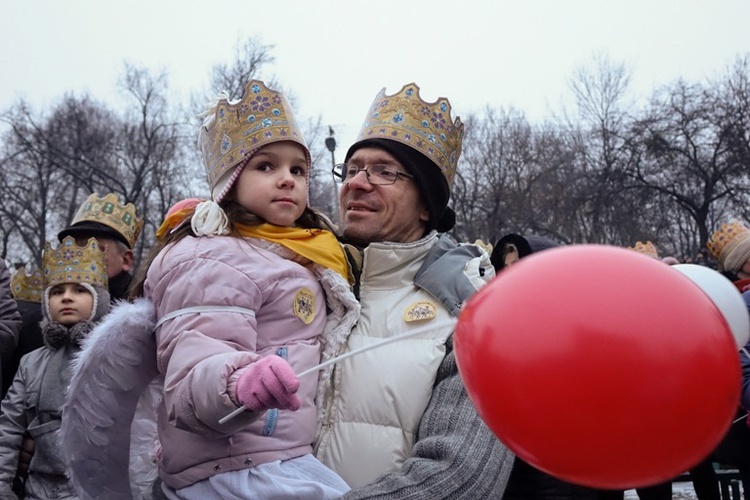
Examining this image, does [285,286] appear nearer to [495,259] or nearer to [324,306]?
[324,306]

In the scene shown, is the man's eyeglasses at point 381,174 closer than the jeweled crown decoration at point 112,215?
Yes

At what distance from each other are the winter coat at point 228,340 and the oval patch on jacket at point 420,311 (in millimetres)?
171

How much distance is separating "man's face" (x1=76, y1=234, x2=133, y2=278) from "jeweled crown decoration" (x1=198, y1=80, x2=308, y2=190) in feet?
9.30

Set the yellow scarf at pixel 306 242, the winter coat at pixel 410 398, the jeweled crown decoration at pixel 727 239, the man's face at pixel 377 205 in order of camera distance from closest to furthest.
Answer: the winter coat at pixel 410 398, the yellow scarf at pixel 306 242, the man's face at pixel 377 205, the jeweled crown decoration at pixel 727 239

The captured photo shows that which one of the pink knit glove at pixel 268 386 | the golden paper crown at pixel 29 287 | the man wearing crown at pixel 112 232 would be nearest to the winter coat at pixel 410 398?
the pink knit glove at pixel 268 386

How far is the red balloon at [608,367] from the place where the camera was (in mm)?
1208

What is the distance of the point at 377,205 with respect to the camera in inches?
109

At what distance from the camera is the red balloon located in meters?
1.21

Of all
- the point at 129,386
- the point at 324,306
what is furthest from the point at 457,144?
the point at 129,386

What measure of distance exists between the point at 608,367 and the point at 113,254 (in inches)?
185

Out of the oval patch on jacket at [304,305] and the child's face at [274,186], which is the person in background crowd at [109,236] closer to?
the child's face at [274,186]

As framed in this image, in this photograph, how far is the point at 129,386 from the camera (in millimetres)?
2385

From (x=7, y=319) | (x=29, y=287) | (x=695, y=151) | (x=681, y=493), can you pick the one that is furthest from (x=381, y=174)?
(x=695, y=151)

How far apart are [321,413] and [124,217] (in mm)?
3798
